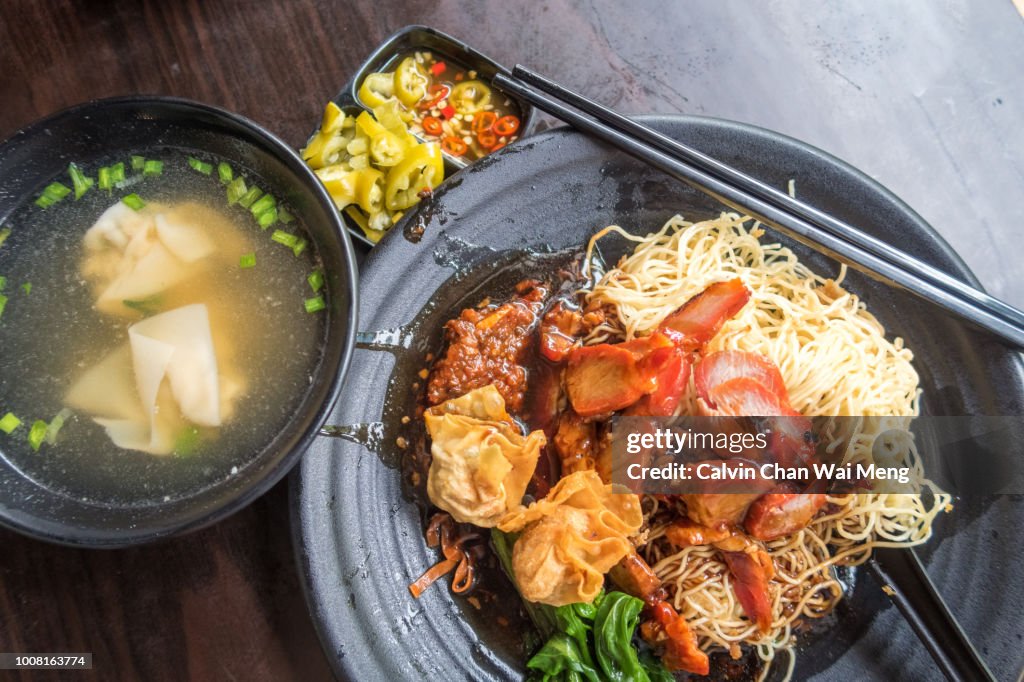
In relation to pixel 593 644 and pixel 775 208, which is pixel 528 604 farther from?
pixel 775 208

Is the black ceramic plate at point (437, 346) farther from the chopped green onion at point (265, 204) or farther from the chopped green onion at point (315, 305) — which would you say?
the chopped green onion at point (265, 204)

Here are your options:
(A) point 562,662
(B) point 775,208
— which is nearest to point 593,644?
(A) point 562,662

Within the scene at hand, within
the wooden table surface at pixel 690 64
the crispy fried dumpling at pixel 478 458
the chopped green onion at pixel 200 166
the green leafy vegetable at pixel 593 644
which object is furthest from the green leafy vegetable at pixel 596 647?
the wooden table surface at pixel 690 64

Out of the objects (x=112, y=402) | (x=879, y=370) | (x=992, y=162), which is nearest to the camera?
(x=112, y=402)

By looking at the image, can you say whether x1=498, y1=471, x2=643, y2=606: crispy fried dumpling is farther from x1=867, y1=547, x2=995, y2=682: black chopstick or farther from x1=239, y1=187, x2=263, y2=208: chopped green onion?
x1=239, y1=187, x2=263, y2=208: chopped green onion

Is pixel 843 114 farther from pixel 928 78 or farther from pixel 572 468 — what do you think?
pixel 572 468

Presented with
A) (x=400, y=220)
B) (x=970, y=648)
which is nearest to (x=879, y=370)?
(x=970, y=648)

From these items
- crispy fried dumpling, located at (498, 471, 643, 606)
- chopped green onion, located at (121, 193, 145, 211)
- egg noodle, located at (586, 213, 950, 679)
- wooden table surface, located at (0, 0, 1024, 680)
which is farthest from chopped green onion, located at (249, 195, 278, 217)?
crispy fried dumpling, located at (498, 471, 643, 606)
